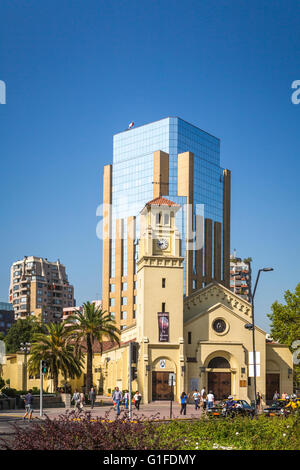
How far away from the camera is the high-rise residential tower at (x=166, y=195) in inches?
4599

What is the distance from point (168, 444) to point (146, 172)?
108m

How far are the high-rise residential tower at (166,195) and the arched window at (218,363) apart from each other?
48291 millimetres

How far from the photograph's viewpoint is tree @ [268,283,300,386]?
211ft

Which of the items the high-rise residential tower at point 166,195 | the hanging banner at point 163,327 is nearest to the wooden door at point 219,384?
the hanging banner at point 163,327

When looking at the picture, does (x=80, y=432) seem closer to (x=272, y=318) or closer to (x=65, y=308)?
(x=272, y=318)

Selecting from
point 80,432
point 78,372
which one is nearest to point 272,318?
point 78,372

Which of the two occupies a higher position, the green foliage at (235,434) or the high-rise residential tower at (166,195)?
the high-rise residential tower at (166,195)

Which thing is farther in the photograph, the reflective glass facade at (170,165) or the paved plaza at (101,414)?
the reflective glass facade at (170,165)

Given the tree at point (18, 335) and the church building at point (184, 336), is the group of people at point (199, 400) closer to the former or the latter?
the church building at point (184, 336)

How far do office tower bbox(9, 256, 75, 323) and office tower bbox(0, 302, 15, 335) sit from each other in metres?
15.0

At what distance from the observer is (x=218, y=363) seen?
2507 inches

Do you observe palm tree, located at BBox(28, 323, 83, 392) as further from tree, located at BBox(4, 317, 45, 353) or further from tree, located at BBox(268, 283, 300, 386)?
tree, located at BBox(4, 317, 45, 353)

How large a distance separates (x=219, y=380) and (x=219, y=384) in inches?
15.2
